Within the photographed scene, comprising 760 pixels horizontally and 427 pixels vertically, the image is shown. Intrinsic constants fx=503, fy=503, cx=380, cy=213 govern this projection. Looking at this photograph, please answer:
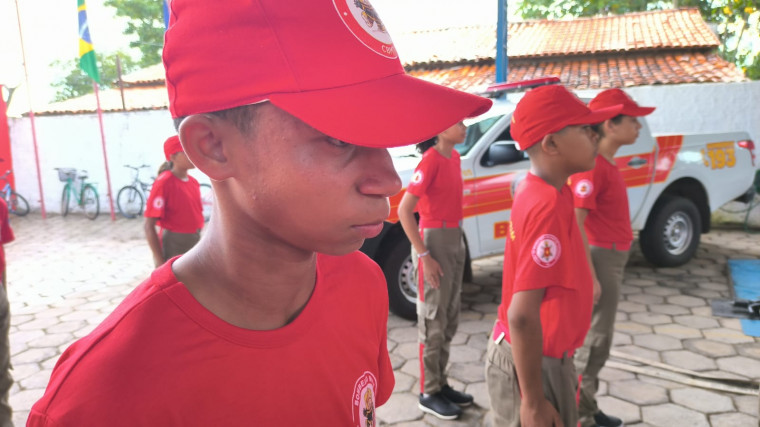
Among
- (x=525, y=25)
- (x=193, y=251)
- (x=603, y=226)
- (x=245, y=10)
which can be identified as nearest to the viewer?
(x=245, y=10)

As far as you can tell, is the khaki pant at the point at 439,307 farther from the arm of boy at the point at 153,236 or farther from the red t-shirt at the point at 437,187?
the arm of boy at the point at 153,236

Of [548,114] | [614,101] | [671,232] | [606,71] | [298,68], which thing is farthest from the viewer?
[606,71]

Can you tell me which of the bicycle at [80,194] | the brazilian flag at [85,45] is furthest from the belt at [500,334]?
the bicycle at [80,194]

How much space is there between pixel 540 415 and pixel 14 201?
1540cm

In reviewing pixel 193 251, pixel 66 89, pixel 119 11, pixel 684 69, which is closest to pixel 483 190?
pixel 193 251

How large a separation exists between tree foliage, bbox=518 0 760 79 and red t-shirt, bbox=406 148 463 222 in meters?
14.3

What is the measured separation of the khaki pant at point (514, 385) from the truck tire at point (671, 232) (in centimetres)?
514

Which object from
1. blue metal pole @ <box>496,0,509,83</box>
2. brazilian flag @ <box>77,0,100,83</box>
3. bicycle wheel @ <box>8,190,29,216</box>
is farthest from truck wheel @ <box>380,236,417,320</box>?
bicycle wheel @ <box>8,190,29,216</box>

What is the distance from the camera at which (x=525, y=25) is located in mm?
16938

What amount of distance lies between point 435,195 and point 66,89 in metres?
38.1

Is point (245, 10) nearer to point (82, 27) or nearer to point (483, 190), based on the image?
point (483, 190)

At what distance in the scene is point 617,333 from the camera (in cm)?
468

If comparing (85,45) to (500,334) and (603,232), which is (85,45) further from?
(500,334)

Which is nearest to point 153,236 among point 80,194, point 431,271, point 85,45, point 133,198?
point 431,271
